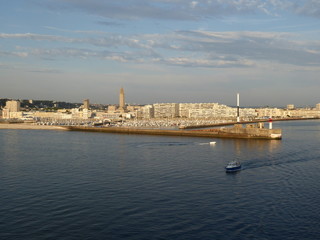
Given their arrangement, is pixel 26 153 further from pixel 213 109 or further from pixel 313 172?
pixel 213 109

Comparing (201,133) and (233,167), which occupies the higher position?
(201,133)

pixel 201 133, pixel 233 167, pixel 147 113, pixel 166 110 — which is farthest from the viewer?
pixel 166 110

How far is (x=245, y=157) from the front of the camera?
113 ft

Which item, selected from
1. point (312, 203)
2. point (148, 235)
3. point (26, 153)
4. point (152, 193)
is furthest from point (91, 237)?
point (26, 153)

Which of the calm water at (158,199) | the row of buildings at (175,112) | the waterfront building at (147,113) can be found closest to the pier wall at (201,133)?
the calm water at (158,199)

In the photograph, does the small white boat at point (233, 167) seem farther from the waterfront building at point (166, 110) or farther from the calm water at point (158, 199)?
the waterfront building at point (166, 110)

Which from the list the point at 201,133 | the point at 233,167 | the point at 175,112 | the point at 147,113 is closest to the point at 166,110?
the point at 175,112

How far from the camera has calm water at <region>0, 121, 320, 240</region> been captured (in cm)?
1457

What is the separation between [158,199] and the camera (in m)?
18.8

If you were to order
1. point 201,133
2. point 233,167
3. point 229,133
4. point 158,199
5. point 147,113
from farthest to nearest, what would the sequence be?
1. point 147,113
2. point 201,133
3. point 229,133
4. point 233,167
5. point 158,199

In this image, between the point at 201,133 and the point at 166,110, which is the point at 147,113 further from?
the point at 201,133

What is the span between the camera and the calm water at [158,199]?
47.8 feet

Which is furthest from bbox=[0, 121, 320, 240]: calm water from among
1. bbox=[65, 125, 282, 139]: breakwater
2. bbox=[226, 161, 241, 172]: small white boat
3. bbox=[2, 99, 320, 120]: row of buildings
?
bbox=[2, 99, 320, 120]: row of buildings

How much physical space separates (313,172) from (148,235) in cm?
1666
